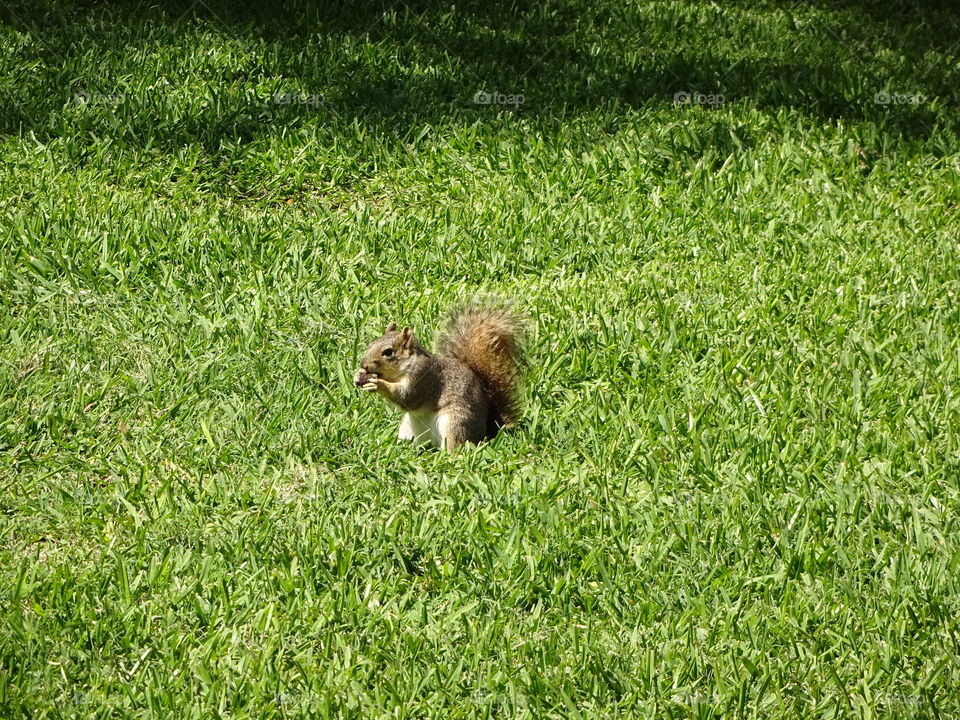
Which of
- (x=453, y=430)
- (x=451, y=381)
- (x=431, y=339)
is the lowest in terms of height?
(x=431, y=339)

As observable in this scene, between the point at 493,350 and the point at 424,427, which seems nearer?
the point at 424,427

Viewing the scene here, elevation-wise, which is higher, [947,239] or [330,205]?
[947,239]

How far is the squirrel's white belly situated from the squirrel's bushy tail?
0.22 m

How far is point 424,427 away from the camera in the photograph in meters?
3.70

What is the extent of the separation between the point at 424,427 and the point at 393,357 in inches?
10.2

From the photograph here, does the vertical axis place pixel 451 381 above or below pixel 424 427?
above

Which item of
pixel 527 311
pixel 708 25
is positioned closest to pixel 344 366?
pixel 527 311

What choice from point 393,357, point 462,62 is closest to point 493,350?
point 393,357

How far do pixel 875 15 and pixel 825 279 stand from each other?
4440 millimetres

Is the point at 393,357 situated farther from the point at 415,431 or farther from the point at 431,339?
the point at 431,339

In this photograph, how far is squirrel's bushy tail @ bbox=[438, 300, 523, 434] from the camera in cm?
384

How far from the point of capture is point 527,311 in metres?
4.45

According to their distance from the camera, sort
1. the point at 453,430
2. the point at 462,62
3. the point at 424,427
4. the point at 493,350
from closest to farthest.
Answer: the point at 453,430 < the point at 424,427 < the point at 493,350 < the point at 462,62

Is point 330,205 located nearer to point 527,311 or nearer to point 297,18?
point 527,311
